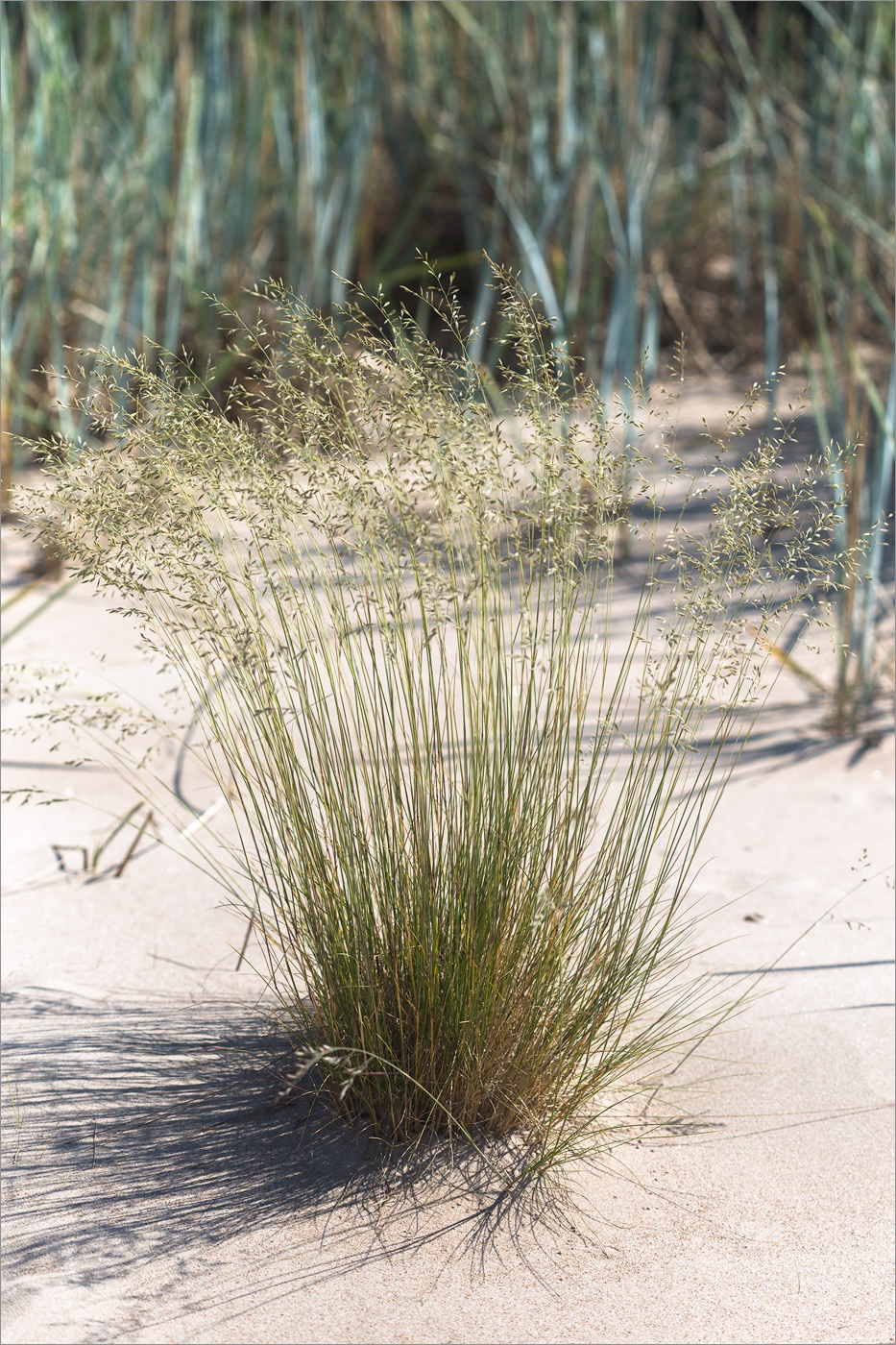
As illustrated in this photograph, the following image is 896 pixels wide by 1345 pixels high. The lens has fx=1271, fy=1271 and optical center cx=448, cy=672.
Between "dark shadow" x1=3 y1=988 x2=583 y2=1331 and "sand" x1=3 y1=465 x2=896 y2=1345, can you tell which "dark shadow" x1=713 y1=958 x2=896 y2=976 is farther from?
"dark shadow" x1=3 y1=988 x2=583 y2=1331

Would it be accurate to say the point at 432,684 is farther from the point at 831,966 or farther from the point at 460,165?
the point at 460,165

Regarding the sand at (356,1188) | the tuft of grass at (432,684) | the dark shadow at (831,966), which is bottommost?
the dark shadow at (831,966)

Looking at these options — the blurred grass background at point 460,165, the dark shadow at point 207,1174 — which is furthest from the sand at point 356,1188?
the blurred grass background at point 460,165

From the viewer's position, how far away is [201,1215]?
60.6 inches

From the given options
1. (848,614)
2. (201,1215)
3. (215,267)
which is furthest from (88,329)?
(201,1215)

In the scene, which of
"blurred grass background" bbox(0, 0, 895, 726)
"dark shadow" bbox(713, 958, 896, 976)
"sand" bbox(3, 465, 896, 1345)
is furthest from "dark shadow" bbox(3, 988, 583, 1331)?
"blurred grass background" bbox(0, 0, 895, 726)

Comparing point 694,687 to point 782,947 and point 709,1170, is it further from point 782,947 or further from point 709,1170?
point 782,947

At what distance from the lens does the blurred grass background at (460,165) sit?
4453 mm

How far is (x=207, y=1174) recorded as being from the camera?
1.60 m

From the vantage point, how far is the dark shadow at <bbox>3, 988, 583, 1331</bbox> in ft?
4.91

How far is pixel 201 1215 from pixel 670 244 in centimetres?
468

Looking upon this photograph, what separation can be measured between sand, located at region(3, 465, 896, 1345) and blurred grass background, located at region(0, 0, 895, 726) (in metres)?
2.60

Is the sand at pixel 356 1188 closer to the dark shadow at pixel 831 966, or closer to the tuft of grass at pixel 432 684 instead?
the dark shadow at pixel 831 966

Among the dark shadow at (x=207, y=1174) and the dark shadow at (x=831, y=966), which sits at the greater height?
the dark shadow at (x=207, y=1174)
